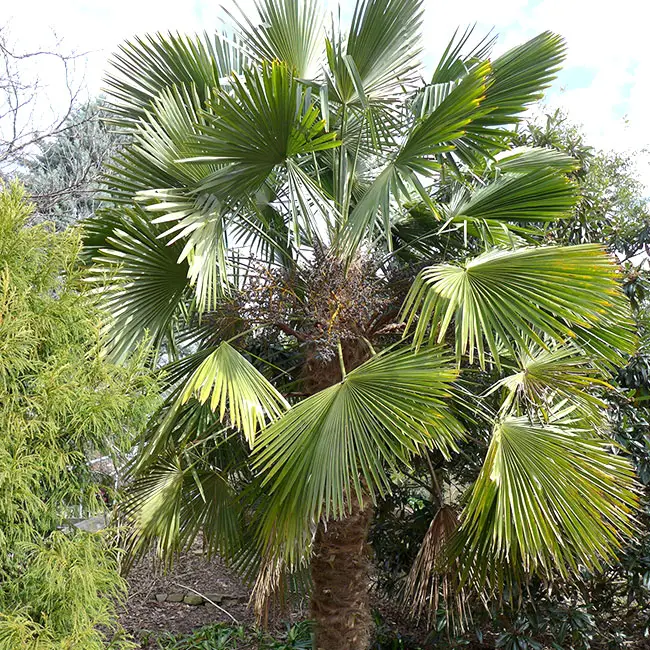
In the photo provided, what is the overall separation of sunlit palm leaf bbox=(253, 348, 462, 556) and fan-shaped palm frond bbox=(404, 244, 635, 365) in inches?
8.3

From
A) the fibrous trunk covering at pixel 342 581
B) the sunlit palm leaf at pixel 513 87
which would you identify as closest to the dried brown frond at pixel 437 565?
the fibrous trunk covering at pixel 342 581

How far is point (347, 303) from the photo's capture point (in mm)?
3031

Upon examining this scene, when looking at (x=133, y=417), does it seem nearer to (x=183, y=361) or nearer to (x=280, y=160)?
(x=183, y=361)

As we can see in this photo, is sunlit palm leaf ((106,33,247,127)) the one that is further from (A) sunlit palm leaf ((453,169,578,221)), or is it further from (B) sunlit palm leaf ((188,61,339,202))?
(A) sunlit palm leaf ((453,169,578,221))

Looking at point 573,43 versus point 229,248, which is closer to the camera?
point 573,43

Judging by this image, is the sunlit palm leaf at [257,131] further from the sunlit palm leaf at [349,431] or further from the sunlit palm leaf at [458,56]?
the sunlit palm leaf at [349,431]

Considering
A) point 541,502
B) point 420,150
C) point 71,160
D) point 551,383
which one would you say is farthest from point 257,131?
point 71,160

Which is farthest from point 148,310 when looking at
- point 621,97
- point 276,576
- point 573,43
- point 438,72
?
point 621,97

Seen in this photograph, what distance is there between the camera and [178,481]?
130 inches

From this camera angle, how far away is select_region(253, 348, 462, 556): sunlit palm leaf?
240 cm

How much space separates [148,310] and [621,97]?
21.9 feet

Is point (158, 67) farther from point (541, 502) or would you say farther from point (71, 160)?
point (71, 160)

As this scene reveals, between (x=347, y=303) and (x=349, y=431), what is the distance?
0.78 meters

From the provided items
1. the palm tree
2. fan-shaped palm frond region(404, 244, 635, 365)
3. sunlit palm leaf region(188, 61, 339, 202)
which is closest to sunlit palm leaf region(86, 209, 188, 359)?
the palm tree
